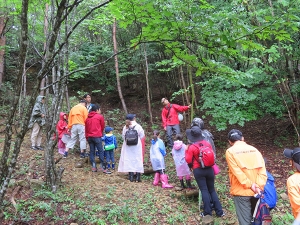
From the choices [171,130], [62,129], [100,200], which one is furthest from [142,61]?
[100,200]

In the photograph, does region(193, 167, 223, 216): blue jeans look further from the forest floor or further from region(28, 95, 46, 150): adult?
region(28, 95, 46, 150): adult

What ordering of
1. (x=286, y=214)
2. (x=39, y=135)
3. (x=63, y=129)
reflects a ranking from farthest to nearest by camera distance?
(x=39, y=135) → (x=63, y=129) → (x=286, y=214)

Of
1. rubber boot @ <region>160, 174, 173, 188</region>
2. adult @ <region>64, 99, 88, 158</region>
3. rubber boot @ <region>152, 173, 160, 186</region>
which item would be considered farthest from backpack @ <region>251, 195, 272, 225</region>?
adult @ <region>64, 99, 88, 158</region>

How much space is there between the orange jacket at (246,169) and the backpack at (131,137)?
315 cm

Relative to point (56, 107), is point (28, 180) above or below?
below

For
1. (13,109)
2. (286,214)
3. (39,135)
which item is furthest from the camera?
(39,135)

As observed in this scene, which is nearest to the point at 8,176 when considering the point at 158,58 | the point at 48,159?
the point at 48,159

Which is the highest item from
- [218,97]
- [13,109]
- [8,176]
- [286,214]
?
[218,97]

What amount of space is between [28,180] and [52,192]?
74cm

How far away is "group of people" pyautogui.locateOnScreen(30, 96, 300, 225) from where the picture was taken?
365cm

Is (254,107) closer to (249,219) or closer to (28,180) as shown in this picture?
(249,219)

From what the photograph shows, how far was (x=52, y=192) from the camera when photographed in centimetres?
505

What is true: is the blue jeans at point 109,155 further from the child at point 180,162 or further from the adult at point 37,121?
the adult at point 37,121

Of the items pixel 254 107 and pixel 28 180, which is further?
pixel 254 107
